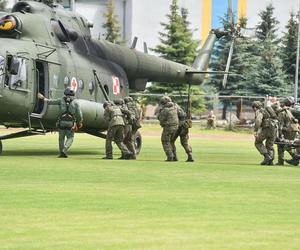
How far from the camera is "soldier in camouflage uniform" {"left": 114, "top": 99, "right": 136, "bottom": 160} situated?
21.2 meters

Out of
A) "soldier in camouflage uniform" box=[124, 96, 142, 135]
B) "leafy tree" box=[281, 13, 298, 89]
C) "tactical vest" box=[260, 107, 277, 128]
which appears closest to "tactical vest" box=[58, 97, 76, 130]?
"soldier in camouflage uniform" box=[124, 96, 142, 135]

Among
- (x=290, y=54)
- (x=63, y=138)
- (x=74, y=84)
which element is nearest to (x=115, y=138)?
(x=63, y=138)

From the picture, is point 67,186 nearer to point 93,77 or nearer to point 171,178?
point 171,178

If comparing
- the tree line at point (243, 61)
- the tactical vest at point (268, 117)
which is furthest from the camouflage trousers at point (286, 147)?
the tree line at point (243, 61)

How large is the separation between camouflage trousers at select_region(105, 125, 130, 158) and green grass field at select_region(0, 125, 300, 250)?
249 centimetres

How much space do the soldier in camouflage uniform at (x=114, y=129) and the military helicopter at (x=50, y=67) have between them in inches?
32.7

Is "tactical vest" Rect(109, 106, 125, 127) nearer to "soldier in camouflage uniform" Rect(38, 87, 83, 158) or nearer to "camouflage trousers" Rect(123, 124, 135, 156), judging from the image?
"camouflage trousers" Rect(123, 124, 135, 156)

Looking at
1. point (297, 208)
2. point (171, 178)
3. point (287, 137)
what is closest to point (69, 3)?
point (287, 137)

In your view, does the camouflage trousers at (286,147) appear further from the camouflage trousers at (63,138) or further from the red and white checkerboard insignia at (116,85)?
the red and white checkerboard insignia at (116,85)

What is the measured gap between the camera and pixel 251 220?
32.8 feet

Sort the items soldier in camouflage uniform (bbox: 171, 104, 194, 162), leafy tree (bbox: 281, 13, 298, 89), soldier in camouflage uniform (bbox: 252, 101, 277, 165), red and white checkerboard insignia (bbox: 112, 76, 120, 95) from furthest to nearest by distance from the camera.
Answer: leafy tree (bbox: 281, 13, 298, 89), red and white checkerboard insignia (bbox: 112, 76, 120, 95), soldier in camouflage uniform (bbox: 171, 104, 194, 162), soldier in camouflage uniform (bbox: 252, 101, 277, 165)

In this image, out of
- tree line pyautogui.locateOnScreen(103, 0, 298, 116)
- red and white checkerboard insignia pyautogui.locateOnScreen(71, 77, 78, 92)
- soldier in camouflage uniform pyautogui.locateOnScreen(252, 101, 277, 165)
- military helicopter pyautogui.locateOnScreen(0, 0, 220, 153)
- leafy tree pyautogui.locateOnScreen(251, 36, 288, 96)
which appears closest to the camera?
soldier in camouflage uniform pyautogui.locateOnScreen(252, 101, 277, 165)

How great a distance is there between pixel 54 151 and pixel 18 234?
15.6 m

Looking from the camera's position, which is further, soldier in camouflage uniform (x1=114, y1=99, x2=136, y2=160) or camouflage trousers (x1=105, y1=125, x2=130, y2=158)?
soldier in camouflage uniform (x1=114, y1=99, x2=136, y2=160)
